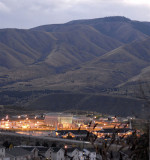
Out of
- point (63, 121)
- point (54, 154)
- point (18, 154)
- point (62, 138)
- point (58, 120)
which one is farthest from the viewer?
point (63, 121)

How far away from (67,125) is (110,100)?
54845mm

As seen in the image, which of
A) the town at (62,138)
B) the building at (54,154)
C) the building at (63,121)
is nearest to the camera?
the town at (62,138)

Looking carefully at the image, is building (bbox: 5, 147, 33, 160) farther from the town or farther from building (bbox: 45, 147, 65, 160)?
building (bbox: 45, 147, 65, 160)

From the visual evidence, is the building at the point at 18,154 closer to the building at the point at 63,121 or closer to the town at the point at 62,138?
the town at the point at 62,138

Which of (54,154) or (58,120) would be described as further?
(58,120)

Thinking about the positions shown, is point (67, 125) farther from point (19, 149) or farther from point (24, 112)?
point (19, 149)

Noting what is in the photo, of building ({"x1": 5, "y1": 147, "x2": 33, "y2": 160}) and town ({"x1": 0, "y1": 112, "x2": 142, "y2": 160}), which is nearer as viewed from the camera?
town ({"x1": 0, "y1": 112, "x2": 142, "y2": 160})

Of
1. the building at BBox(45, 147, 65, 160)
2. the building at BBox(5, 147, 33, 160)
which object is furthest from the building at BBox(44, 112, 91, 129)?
the building at BBox(5, 147, 33, 160)

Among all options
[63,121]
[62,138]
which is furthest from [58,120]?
[62,138]

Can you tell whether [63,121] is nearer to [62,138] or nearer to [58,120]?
[58,120]

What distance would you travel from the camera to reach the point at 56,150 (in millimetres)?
52625

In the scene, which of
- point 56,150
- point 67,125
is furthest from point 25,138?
point 67,125

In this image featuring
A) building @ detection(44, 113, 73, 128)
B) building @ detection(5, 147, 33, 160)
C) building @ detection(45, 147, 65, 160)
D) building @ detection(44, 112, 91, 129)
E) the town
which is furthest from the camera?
building @ detection(44, 113, 73, 128)

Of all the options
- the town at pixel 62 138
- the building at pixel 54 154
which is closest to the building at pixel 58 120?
the town at pixel 62 138
